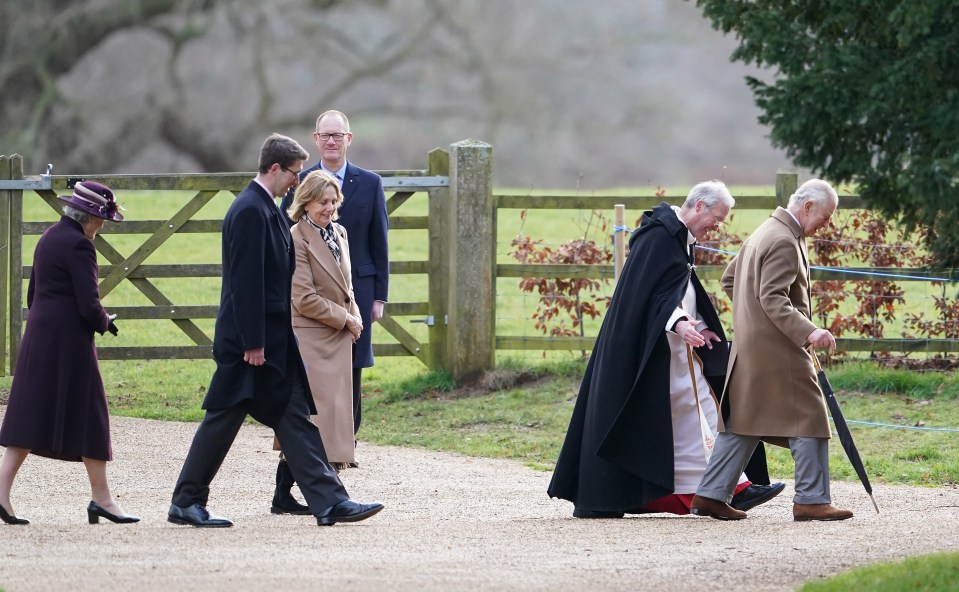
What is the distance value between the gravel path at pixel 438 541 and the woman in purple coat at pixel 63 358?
402 millimetres

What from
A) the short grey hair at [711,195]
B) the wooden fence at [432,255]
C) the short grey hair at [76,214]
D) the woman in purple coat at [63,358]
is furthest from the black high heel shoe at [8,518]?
the wooden fence at [432,255]

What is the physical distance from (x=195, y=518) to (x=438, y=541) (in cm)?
119

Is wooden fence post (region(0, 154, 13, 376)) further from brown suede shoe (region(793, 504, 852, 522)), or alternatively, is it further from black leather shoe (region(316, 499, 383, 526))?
brown suede shoe (region(793, 504, 852, 522))

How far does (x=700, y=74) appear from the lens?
74.0ft

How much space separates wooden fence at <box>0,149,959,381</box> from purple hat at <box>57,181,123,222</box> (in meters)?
4.94

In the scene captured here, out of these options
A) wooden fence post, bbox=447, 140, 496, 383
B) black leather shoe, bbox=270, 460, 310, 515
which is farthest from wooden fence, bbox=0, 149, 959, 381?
black leather shoe, bbox=270, 460, 310, 515

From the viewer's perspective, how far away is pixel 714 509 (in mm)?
7102

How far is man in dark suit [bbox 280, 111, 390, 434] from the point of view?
8633mm

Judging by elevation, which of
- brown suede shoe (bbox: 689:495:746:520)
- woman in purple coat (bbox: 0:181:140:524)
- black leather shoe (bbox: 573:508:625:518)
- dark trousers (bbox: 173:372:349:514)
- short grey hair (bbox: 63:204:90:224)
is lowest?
black leather shoe (bbox: 573:508:625:518)

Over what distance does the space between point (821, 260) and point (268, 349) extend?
21.4ft

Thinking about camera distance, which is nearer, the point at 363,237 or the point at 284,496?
the point at 284,496

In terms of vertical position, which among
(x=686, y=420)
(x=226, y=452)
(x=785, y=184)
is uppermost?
(x=785, y=184)

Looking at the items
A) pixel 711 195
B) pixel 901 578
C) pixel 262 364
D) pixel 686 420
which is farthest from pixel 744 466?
pixel 262 364

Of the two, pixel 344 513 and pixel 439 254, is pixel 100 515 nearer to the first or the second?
pixel 344 513
